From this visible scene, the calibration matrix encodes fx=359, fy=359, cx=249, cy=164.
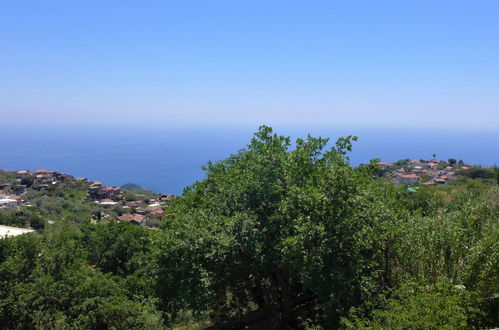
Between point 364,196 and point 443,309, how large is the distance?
371 centimetres

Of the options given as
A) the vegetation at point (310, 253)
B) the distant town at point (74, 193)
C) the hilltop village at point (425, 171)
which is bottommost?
the distant town at point (74, 193)

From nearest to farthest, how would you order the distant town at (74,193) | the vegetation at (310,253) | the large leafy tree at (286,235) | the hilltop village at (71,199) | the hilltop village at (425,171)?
the vegetation at (310,253), the large leafy tree at (286,235), the hilltop village at (71,199), the distant town at (74,193), the hilltop village at (425,171)

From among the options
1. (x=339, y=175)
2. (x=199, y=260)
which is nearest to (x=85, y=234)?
(x=199, y=260)

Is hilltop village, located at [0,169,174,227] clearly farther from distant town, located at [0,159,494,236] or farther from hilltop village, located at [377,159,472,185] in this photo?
hilltop village, located at [377,159,472,185]

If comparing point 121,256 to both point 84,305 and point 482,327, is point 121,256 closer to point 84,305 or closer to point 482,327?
point 84,305

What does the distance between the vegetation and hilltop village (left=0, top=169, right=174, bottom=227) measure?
42.1 m

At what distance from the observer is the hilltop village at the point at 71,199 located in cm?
5894

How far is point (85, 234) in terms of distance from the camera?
3384 centimetres

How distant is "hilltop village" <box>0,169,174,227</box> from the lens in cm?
5894

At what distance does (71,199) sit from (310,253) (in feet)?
240

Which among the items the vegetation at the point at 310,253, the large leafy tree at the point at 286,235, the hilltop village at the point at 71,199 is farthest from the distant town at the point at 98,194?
the large leafy tree at the point at 286,235

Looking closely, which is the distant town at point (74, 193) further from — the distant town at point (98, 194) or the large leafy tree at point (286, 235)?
the large leafy tree at point (286, 235)

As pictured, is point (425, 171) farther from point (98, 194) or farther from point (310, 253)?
point (310, 253)

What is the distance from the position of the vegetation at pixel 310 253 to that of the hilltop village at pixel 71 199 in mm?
42085
